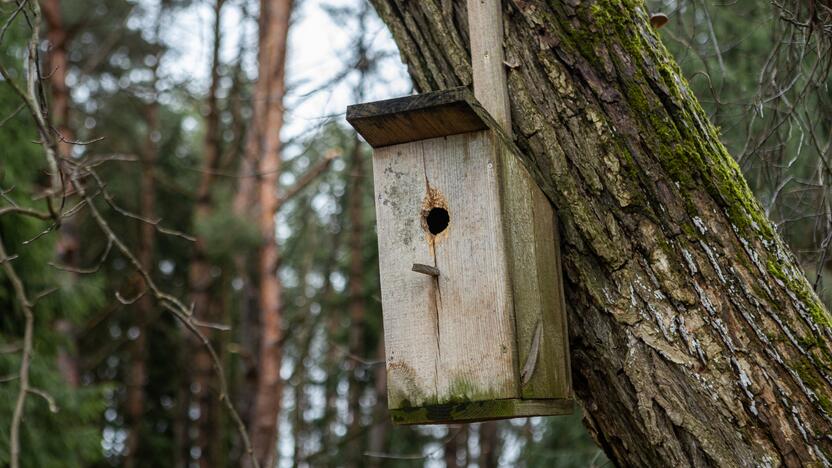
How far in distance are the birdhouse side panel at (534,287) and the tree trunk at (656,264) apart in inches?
2.0

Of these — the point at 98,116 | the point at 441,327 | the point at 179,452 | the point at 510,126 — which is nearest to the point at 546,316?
the point at 441,327

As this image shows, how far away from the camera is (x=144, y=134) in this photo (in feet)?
42.2

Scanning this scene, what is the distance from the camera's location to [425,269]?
6.98 ft

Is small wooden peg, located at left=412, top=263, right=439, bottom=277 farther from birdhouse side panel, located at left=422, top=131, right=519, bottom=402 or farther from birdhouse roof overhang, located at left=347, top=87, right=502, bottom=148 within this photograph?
birdhouse roof overhang, located at left=347, top=87, right=502, bottom=148

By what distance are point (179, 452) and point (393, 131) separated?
9.47m

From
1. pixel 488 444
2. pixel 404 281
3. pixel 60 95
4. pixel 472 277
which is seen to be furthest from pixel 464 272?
pixel 488 444

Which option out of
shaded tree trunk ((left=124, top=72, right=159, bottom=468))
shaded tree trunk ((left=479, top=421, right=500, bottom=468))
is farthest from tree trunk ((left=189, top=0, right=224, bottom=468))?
shaded tree trunk ((left=479, top=421, right=500, bottom=468))

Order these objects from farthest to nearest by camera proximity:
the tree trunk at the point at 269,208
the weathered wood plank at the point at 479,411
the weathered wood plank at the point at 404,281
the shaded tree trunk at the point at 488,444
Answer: the shaded tree trunk at the point at 488,444 < the tree trunk at the point at 269,208 < the weathered wood plank at the point at 404,281 < the weathered wood plank at the point at 479,411

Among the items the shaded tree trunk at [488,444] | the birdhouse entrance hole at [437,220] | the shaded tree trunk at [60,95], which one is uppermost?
the shaded tree trunk at [60,95]

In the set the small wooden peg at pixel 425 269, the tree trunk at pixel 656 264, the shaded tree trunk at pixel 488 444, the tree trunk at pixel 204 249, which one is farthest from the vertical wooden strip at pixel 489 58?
the shaded tree trunk at pixel 488 444

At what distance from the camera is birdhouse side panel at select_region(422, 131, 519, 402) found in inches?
82.4

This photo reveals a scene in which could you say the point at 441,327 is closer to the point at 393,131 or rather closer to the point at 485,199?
the point at 485,199

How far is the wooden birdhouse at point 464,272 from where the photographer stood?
6.89 ft

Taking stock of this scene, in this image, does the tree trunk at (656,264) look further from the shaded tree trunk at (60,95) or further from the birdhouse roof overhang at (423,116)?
the shaded tree trunk at (60,95)
